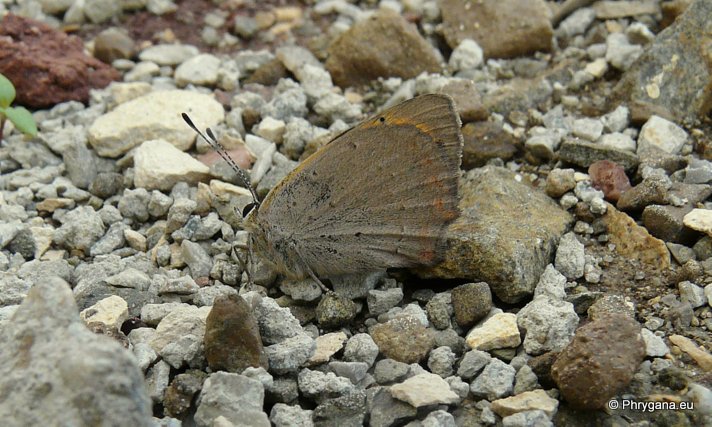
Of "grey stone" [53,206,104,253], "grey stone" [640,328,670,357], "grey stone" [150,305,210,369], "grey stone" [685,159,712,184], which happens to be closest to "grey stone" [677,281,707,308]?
"grey stone" [640,328,670,357]

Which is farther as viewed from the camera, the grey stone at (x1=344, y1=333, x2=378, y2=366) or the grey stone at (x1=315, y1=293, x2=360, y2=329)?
the grey stone at (x1=315, y1=293, x2=360, y2=329)

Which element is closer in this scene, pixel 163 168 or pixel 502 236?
pixel 502 236

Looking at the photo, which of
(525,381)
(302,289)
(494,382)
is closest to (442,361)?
(494,382)

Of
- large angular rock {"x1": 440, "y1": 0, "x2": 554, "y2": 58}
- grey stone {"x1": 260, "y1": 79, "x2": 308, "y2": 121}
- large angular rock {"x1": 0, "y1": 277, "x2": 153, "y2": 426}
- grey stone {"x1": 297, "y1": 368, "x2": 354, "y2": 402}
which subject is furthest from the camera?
large angular rock {"x1": 440, "y1": 0, "x2": 554, "y2": 58}

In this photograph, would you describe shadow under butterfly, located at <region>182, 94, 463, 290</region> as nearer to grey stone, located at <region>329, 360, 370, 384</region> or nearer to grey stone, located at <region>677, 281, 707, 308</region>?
grey stone, located at <region>329, 360, 370, 384</region>

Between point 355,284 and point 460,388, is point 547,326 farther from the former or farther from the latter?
point 355,284

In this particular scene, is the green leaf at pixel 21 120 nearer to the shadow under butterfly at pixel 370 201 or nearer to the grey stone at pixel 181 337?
the shadow under butterfly at pixel 370 201
